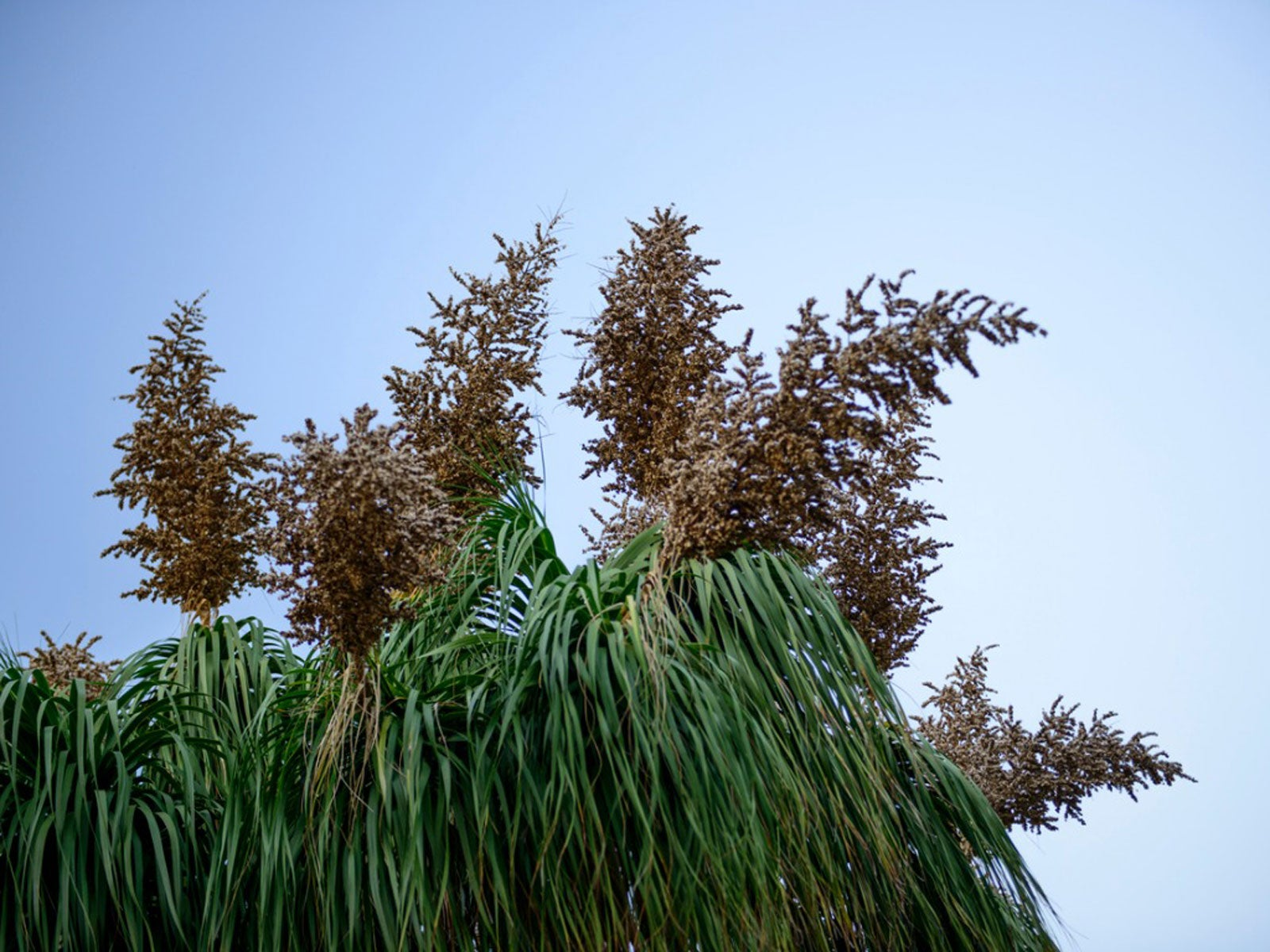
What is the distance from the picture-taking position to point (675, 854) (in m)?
2.34

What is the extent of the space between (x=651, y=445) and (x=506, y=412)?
1.21 feet

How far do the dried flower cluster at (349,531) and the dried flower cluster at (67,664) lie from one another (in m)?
1.10

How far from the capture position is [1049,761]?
3172mm

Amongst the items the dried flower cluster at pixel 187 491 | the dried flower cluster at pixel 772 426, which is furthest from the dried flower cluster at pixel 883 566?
the dried flower cluster at pixel 187 491

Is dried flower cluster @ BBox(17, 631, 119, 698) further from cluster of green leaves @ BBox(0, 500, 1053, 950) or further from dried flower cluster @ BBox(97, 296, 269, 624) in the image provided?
cluster of green leaves @ BBox(0, 500, 1053, 950)

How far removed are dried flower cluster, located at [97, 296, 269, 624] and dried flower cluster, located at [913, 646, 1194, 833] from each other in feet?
5.19

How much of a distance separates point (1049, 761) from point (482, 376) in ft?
4.99

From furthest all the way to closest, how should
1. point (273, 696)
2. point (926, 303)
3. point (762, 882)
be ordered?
point (273, 696), point (926, 303), point (762, 882)

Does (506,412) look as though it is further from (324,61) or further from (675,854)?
(324,61)

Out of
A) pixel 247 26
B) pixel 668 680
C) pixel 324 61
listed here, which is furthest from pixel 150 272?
pixel 668 680

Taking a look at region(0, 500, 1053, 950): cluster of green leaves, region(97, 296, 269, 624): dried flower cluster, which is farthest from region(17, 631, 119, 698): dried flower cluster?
region(0, 500, 1053, 950): cluster of green leaves

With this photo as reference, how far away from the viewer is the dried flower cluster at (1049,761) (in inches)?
121

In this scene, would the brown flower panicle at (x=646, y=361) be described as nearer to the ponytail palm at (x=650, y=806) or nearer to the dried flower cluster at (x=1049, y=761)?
the ponytail palm at (x=650, y=806)

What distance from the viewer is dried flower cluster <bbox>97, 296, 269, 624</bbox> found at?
3.23m
